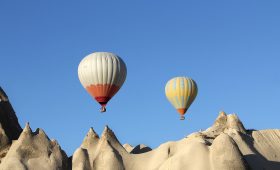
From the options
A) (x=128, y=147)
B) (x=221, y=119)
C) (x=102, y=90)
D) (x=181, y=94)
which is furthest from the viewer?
(x=181, y=94)

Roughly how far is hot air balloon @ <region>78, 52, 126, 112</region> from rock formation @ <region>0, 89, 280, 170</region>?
4.24m

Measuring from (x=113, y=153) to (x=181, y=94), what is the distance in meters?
14.3

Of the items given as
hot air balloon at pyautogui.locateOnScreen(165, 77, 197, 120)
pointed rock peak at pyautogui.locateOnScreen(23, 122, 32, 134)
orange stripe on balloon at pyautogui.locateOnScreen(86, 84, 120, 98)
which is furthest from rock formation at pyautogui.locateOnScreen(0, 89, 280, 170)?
hot air balloon at pyautogui.locateOnScreen(165, 77, 197, 120)

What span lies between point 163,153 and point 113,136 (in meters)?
3.23

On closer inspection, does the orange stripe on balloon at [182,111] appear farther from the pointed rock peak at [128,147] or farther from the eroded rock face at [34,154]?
the eroded rock face at [34,154]

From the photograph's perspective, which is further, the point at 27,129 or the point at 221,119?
the point at 221,119

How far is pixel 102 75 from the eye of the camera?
4081 cm

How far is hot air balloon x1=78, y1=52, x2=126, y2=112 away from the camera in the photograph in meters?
40.9

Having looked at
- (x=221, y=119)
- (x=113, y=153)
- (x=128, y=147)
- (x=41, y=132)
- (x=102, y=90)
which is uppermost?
(x=102, y=90)

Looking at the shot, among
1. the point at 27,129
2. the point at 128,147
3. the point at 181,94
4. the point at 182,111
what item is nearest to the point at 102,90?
the point at 128,147

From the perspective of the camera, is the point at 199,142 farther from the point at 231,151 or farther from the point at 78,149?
the point at 78,149

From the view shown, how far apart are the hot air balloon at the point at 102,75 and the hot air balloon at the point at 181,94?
7.17 meters

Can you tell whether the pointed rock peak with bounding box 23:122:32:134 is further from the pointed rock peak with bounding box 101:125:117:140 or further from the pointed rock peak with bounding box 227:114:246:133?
the pointed rock peak with bounding box 227:114:246:133

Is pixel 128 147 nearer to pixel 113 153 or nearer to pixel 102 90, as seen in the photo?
pixel 102 90
